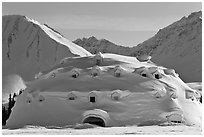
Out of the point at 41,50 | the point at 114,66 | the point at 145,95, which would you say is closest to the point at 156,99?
the point at 145,95

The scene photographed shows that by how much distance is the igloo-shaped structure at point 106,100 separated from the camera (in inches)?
1437

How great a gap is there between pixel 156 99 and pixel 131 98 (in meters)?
2.62

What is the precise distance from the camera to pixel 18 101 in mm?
41969

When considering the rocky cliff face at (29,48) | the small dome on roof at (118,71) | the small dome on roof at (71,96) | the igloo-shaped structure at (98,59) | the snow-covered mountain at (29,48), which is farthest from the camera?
the rocky cliff face at (29,48)

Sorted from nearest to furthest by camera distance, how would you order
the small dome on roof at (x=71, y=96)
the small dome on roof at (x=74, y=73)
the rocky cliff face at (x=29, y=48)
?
the small dome on roof at (x=71, y=96)
the small dome on roof at (x=74, y=73)
the rocky cliff face at (x=29, y=48)

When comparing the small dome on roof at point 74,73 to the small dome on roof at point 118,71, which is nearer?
the small dome on roof at point 118,71

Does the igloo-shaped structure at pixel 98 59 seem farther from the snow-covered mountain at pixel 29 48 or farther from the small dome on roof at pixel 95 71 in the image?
the snow-covered mountain at pixel 29 48

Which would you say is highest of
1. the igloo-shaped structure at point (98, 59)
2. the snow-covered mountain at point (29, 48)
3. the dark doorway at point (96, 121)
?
the snow-covered mountain at point (29, 48)

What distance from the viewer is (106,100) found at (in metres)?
38.2

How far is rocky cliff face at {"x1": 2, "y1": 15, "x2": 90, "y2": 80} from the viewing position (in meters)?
130

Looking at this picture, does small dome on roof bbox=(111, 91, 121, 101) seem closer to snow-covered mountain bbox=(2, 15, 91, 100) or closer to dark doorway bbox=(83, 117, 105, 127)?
dark doorway bbox=(83, 117, 105, 127)

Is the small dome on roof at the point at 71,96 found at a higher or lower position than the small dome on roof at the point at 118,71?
lower

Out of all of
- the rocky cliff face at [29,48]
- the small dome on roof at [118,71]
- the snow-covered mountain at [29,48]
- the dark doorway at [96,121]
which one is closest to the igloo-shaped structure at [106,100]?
the dark doorway at [96,121]

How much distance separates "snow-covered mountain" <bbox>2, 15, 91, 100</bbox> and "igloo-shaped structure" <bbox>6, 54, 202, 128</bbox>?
84.4 metres
